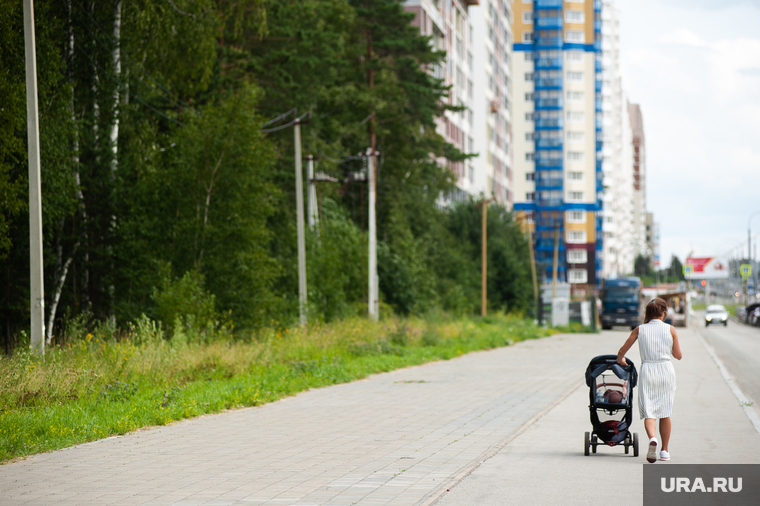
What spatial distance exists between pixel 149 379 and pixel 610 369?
792cm

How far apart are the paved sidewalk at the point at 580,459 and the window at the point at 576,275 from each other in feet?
440

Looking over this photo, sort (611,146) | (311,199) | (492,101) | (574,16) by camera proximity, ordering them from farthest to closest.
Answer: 1. (611,146)
2. (574,16)
3. (492,101)
4. (311,199)

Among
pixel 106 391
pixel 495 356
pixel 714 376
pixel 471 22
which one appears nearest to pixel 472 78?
pixel 471 22

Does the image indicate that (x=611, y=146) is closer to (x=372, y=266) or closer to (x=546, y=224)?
(x=546, y=224)

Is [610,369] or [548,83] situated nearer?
[610,369]

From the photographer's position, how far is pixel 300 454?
943 cm

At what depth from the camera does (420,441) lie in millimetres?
10430

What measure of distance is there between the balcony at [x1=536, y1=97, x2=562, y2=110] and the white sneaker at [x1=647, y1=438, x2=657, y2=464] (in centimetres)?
14237

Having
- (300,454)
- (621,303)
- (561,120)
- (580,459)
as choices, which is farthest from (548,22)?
(300,454)

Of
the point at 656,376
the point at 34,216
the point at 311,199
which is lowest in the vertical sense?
the point at 656,376

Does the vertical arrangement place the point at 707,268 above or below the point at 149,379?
above

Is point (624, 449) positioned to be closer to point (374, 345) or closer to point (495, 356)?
point (374, 345)

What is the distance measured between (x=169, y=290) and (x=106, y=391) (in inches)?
405

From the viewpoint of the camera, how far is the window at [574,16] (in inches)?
5876
